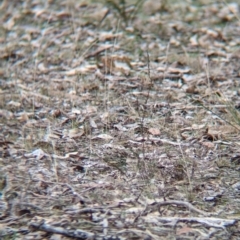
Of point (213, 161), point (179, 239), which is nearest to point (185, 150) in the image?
point (213, 161)

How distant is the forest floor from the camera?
294 centimetres

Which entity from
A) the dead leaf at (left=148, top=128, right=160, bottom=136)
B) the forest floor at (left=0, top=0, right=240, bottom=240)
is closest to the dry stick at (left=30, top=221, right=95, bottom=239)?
the forest floor at (left=0, top=0, right=240, bottom=240)

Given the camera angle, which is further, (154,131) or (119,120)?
(119,120)

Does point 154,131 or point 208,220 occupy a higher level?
point 154,131

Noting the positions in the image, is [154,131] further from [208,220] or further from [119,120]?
[208,220]

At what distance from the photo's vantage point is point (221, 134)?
11.8 feet

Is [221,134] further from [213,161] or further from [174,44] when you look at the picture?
[174,44]

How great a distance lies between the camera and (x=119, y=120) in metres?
3.80

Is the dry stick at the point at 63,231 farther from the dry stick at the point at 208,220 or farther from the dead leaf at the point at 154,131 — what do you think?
the dead leaf at the point at 154,131

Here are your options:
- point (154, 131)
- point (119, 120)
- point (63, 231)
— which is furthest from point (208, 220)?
point (119, 120)

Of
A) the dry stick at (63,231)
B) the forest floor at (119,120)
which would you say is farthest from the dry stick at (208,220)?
the dry stick at (63,231)

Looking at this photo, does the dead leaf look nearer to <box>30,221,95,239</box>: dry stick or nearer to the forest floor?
the forest floor

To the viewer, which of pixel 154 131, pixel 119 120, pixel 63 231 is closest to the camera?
pixel 63 231

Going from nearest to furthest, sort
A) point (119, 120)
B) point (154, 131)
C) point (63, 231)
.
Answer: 1. point (63, 231)
2. point (154, 131)
3. point (119, 120)
